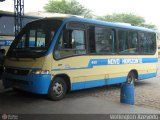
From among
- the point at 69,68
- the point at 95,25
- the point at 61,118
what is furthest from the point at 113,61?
the point at 61,118

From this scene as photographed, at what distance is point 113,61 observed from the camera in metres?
11.9

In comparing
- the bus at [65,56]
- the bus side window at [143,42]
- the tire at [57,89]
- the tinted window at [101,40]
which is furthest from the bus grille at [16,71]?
the bus side window at [143,42]

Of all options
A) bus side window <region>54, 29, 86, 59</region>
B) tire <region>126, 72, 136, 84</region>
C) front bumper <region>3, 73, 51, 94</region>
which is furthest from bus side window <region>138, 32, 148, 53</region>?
front bumper <region>3, 73, 51, 94</region>

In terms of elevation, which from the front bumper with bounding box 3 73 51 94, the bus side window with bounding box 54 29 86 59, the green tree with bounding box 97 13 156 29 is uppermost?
the green tree with bounding box 97 13 156 29

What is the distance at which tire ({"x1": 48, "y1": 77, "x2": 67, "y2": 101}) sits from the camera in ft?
30.8

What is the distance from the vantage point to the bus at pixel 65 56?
9.21 metres

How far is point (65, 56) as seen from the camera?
31.9 feet

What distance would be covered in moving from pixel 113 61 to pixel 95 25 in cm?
167

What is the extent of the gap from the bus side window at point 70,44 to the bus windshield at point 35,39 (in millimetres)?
352

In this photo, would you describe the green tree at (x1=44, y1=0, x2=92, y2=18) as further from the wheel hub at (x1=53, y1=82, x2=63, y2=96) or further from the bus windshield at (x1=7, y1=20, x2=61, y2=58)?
the wheel hub at (x1=53, y1=82, x2=63, y2=96)

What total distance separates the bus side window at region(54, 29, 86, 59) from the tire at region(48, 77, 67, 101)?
768mm

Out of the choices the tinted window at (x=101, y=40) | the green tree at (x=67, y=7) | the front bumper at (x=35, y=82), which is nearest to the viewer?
the front bumper at (x=35, y=82)

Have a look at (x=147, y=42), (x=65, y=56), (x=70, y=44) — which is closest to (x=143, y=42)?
(x=147, y=42)

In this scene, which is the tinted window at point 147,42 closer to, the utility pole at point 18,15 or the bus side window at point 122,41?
the bus side window at point 122,41
